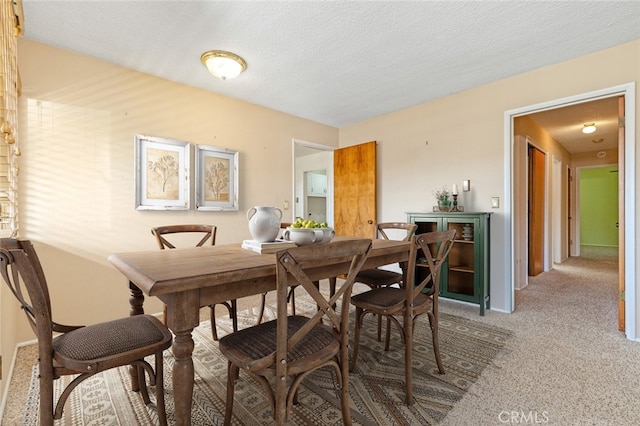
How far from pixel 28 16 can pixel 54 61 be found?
42cm

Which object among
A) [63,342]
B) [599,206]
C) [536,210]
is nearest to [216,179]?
[63,342]

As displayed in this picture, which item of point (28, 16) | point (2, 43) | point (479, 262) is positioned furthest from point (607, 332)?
point (28, 16)

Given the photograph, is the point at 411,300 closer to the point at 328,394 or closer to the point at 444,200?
the point at 328,394

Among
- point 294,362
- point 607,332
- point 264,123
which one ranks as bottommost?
point 607,332

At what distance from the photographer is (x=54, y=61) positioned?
2.36 meters

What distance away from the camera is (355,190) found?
14.4 ft

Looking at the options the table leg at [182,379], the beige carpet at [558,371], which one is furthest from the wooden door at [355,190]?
the table leg at [182,379]

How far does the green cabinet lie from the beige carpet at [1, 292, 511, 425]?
84 centimetres

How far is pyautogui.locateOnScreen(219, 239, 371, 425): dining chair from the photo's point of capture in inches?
40.2

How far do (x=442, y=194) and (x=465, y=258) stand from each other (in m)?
0.80

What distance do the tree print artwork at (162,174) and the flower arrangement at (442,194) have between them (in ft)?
9.69

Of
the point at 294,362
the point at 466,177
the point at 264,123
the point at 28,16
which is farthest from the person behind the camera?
the point at 264,123

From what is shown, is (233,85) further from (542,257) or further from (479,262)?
(542,257)

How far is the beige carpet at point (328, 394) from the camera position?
56.4 inches
